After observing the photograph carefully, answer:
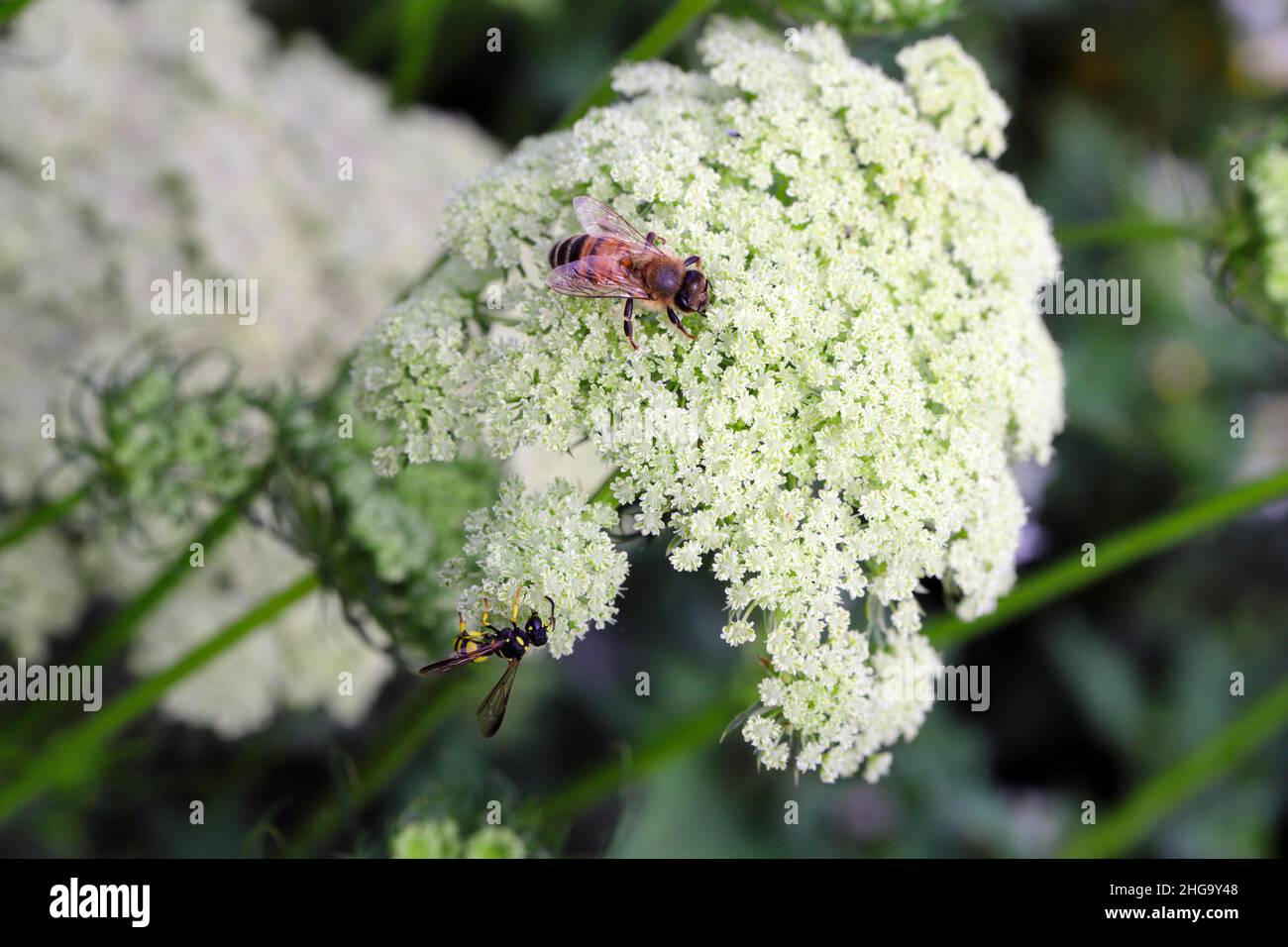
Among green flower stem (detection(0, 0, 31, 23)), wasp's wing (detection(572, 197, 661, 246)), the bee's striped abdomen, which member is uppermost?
green flower stem (detection(0, 0, 31, 23))

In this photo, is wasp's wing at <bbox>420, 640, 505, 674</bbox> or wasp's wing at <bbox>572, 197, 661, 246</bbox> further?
wasp's wing at <bbox>572, 197, 661, 246</bbox>

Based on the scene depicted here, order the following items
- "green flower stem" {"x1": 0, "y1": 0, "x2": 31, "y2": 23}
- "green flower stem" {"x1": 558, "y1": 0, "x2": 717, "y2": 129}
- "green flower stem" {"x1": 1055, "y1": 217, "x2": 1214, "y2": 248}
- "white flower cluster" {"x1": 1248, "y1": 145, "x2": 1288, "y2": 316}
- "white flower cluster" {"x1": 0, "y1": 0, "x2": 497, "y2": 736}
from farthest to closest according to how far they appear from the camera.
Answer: "white flower cluster" {"x1": 0, "y1": 0, "x2": 497, "y2": 736}, "green flower stem" {"x1": 1055, "y1": 217, "x2": 1214, "y2": 248}, "white flower cluster" {"x1": 1248, "y1": 145, "x2": 1288, "y2": 316}, "green flower stem" {"x1": 558, "y1": 0, "x2": 717, "y2": 129}, "green flower stem" {"x1": 0, "y1": 0, "x2": 31, "y2": 23}

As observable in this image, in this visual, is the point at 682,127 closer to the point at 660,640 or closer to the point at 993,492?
the point at 993,492

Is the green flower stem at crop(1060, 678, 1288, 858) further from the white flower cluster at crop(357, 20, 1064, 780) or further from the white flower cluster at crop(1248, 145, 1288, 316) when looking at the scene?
the white flower cluster at crop(357, 20, 1064, 780)

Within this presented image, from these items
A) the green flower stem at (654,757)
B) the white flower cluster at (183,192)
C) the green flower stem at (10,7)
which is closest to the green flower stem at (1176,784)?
the green flower stem at (654,757)

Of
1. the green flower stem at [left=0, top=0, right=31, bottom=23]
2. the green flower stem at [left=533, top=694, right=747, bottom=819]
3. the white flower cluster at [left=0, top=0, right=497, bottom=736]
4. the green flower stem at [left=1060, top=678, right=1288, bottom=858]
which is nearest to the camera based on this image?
the green flower stem at [left=0, top=0, right=31, bottom=23]

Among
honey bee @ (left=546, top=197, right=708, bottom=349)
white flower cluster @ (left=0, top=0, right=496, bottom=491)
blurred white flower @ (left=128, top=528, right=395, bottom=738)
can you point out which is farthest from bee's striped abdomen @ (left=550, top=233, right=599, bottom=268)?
blurred white flower @ (left=128, top=528, right=395, bottom=738)

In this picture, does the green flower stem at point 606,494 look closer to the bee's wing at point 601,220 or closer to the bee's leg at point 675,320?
the bee's leg at point 675,320
